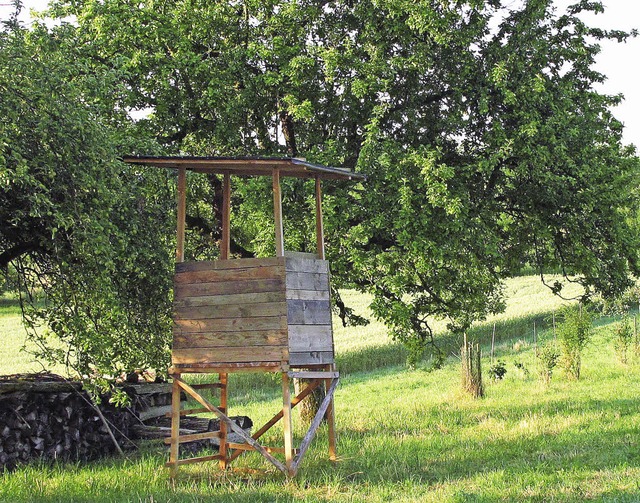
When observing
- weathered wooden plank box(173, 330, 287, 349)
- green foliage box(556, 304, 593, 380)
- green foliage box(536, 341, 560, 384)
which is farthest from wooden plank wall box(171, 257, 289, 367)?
green foliage box(536, 341, 560, 384)

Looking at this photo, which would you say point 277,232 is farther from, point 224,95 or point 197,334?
point 224,95

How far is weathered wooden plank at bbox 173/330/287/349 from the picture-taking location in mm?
11727

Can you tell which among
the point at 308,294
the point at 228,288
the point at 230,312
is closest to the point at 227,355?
the point at 230,312

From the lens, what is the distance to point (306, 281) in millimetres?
12242

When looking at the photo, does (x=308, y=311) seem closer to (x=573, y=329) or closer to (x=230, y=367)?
(x=230, y=367)

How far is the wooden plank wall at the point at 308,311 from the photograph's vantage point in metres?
11.9

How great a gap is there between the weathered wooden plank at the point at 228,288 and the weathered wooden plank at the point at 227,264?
0.77 ft

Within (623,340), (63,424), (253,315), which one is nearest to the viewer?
(253,315)

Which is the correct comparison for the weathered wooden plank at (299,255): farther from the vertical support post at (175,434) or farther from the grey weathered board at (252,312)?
the vertical support post at (175,434)

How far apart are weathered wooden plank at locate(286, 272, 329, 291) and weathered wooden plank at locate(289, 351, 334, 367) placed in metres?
0.96

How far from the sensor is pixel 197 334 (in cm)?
1222

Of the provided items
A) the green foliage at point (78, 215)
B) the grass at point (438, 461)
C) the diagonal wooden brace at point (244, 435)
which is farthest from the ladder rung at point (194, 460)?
the green foliage at point (78, 215)

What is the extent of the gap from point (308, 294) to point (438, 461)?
366cm

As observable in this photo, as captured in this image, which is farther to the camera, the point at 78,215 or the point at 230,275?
the point at 230,275
